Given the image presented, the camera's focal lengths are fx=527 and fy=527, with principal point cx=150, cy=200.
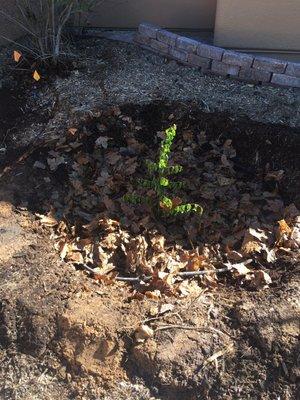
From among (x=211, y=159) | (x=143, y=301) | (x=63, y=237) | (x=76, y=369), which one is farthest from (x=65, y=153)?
(x=76, y=369)

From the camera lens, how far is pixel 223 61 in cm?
462

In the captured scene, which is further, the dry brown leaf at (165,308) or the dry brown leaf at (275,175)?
the dry brown leaf at (275,175)

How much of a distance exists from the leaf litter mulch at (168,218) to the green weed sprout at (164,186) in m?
0.14

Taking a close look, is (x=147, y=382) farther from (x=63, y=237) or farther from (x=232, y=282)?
(x=63, y=237)

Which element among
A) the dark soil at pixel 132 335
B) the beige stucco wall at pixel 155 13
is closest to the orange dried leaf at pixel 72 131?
the dark soil at pixel 132 335

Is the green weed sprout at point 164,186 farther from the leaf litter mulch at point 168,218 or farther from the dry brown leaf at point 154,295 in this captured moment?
the dry brown leaf at point 154,295

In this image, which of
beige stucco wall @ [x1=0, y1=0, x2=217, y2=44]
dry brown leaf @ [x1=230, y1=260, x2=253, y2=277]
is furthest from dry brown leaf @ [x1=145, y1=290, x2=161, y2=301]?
beige stucco wall @ [x1=0, y1=0, x2=217, y2=44]

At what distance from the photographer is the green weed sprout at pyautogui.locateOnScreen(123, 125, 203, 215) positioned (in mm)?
3344

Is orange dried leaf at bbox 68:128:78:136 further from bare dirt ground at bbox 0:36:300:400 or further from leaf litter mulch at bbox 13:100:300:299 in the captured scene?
bare dirt ground at bbox 0:36:300:400

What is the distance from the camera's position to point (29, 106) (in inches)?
179

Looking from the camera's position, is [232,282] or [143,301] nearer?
[143,301]

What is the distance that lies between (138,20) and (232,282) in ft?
10.0

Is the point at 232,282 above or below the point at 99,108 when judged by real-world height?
below

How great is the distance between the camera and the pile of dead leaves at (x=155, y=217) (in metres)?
3.37
